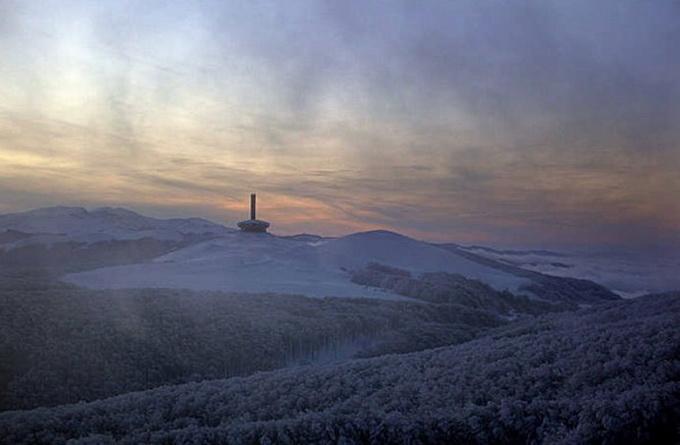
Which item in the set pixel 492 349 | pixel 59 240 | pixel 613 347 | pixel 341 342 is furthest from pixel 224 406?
pixel 59 240

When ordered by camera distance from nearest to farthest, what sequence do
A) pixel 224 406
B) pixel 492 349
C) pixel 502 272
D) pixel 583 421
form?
pixel 583 421 → pixel 224 406 → pixel 492 349 → pixel 502 272

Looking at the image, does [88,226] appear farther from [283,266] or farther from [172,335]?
[172,335]

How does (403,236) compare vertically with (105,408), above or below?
above

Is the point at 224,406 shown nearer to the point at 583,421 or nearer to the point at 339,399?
the point at 339,399

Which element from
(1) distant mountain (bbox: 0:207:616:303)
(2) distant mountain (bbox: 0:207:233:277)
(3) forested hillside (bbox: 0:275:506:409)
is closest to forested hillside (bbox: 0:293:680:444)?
(3) forested hillside (bbox: 0:275:506:409)

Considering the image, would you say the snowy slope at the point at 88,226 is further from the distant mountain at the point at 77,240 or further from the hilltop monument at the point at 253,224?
the hilltop monument at the point at 253,224

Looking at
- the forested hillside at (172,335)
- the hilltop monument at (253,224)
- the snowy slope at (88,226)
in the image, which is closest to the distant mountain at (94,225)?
the snowy slope at (88,226)

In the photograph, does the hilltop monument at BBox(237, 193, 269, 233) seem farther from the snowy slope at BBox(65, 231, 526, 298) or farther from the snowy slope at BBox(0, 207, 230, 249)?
the snowy slope at BBox(0, 207, 230, 249)

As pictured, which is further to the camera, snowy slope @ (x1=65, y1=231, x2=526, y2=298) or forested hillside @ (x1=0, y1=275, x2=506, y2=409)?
snowy slope @ (x1=65, y1=231, x2=526, y2=298)
